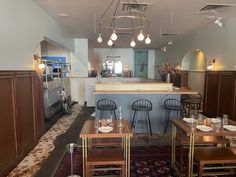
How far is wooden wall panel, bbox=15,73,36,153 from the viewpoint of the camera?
337 centimetres

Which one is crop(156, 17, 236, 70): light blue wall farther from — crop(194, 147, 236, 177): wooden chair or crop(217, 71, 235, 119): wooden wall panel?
crop(194, 147, 236, 177): wooden chair

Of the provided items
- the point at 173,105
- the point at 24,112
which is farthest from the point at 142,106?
the point at 24,112

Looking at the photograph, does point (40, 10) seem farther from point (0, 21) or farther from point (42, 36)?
point (0, 21)

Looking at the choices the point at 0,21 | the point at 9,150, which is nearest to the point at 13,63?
the point at 0,21

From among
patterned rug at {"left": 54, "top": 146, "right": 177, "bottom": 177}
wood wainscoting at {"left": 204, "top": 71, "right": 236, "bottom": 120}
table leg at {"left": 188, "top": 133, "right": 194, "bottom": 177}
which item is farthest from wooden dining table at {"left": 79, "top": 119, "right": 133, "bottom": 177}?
wood wainscoting at {"left": 204, "top": 71, "right": 236, "bottom": 120}

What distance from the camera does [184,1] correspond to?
13.3ft

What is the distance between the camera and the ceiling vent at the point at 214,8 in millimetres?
4336

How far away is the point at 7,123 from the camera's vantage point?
299 centimetres

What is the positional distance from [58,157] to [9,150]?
0.85 meters

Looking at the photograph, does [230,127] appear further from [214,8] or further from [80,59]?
[80,59]

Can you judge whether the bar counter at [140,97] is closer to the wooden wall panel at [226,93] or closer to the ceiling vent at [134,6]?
the wooden wall panel at [226,93]

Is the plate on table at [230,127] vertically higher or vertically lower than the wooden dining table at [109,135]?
higher

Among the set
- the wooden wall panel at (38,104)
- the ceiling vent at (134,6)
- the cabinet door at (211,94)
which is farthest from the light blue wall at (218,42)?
the wooden wall panel at (38,104)

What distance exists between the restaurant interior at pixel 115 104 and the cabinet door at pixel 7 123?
1cm
